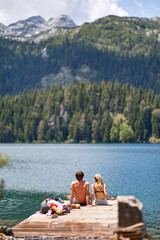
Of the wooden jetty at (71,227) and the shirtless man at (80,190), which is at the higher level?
the shirtless man at (80,190)

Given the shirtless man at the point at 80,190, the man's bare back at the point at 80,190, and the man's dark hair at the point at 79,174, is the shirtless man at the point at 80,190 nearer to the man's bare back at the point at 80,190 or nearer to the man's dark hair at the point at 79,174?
the man's bare back at the point at 80,190

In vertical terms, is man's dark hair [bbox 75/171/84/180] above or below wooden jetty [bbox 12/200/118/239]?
above

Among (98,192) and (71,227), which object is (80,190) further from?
(71,227)

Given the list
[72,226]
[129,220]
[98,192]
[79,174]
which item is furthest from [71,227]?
[129,220]

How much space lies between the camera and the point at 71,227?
71.2 feet

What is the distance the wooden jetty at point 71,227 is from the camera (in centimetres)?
2117

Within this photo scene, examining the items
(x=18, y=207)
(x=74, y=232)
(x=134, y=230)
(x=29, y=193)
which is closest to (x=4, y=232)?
(x=74, y=232)

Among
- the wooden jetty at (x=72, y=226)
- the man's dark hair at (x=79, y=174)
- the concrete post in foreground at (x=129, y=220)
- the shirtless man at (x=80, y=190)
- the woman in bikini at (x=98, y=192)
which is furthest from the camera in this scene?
the woman in bikini at (x=98, y=192)

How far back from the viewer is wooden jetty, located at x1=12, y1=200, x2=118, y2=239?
69.5 ft

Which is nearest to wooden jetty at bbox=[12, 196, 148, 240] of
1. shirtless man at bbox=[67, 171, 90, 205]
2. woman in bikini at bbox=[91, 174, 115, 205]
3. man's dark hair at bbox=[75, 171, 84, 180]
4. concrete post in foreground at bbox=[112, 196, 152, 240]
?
shirtless man at bbox=[67, 171, 90, 205]

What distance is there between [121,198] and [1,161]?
4788 millimetres

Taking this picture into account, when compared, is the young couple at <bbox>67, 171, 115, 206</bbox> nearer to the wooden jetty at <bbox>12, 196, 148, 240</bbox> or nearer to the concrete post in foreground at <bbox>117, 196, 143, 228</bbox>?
the wooden jetty at <bbox>12, 196, 148, 240</bbox>

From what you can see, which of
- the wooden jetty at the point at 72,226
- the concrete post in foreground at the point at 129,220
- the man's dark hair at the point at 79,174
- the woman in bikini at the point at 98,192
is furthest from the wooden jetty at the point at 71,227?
the concrete post in foreground at the point at 129,220

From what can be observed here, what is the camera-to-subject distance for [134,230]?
40.7 ft
